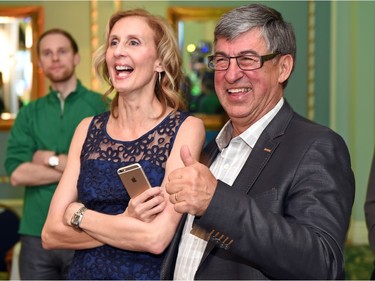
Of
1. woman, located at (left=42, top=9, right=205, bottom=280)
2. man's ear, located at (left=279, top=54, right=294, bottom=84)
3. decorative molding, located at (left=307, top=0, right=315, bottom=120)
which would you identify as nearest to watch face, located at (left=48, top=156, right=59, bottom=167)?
woman, located at (left=42, top=9, right=205, bottom=280)

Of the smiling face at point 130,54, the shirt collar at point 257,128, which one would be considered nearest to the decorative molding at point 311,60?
the smiling face at point 130,54

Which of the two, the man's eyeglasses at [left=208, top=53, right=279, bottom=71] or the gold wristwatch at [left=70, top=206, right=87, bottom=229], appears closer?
the man's eyeglasses at [left=208, top=53, right=279, bottom=71]

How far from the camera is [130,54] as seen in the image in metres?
2.90

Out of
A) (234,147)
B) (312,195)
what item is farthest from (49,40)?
(312,195)

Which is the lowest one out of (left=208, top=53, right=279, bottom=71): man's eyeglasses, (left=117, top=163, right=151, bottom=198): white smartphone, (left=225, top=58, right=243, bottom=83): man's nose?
(left=117, top=163, right=151, bottom=198): white smartphone

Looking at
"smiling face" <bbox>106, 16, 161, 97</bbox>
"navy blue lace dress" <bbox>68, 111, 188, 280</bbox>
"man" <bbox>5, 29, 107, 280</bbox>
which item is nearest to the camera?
"navy blue lace dress" <bbox>68, 111, 188, 280</bbox>

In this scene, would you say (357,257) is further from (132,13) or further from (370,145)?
(132,13)

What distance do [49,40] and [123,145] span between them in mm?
2016

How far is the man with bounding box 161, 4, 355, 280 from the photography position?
1.94 metres

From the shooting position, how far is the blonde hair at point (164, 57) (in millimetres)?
2959

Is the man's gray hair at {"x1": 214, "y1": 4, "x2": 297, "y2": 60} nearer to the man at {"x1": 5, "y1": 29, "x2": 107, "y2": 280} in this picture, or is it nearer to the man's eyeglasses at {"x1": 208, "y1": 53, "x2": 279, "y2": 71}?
the man's eyeglasses at {"x1": 208, "y1": 53, "x2": 279, "y2": 71}

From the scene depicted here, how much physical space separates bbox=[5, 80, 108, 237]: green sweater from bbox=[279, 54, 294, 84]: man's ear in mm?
2034

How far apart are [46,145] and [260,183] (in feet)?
7.90

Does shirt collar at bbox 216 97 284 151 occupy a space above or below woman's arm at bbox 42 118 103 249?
above
